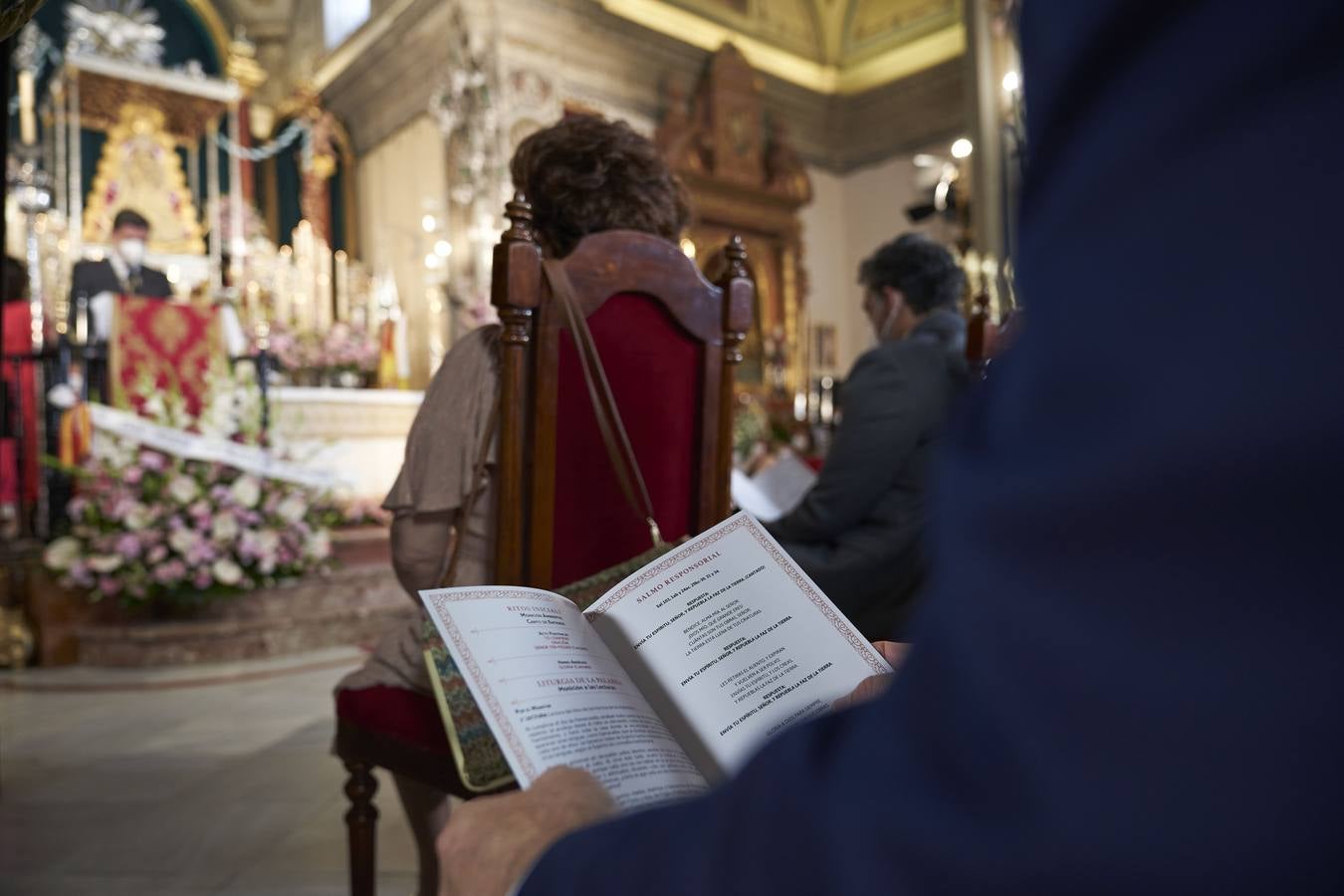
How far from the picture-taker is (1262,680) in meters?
0.25

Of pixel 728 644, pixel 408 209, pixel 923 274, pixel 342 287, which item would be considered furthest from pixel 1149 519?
pixel 342 287

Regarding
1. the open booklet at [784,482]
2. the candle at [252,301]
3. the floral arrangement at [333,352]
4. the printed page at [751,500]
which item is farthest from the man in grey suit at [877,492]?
the candle at [252,301]

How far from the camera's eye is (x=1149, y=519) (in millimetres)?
264

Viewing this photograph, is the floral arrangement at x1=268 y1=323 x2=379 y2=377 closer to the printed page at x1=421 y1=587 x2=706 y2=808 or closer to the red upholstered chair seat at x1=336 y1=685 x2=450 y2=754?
the red upholstered chair seat at x1=336 y1=685 x2=450 y2=754

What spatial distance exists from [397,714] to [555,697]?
0.98 meters

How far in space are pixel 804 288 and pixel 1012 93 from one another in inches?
220

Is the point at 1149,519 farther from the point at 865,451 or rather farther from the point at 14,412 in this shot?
the point at 14,412

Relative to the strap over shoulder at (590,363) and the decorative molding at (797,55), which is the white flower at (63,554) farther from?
the decorative molding at (797,55)

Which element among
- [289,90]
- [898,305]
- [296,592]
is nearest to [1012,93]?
[898,305]

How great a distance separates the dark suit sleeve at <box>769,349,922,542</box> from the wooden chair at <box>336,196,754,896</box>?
0.70 metres

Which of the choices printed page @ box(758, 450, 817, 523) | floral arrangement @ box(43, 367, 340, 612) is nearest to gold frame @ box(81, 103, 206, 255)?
floral arrangement @ box(43, 367, 340, 612)

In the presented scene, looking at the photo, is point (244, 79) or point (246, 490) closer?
point (246, 490)

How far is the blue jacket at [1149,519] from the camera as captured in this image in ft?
0.81

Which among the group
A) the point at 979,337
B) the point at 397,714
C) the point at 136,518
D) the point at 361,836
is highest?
the point at 979,337
